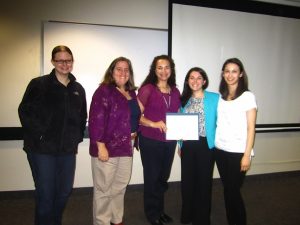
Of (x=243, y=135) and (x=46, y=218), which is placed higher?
(x=243, y=135)

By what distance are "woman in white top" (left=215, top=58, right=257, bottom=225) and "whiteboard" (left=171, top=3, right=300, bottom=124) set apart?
1274 mm

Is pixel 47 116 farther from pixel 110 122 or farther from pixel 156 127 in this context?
pixel 156 127

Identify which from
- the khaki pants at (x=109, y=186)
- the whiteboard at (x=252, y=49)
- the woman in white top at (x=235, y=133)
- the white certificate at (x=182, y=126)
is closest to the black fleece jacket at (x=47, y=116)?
the khaki pants at (x=109, y=186)

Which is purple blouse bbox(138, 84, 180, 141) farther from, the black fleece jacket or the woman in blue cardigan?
the black fleece jacket

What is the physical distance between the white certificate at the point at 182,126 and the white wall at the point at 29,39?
4.52 ft

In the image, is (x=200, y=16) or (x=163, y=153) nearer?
(x=163, y=153)

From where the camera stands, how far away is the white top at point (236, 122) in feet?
7.10

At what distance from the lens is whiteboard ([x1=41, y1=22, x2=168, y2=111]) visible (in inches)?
125

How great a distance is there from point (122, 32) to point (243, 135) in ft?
7.10

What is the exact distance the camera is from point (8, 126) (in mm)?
3141

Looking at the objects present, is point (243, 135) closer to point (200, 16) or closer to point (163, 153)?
point (163, 153)

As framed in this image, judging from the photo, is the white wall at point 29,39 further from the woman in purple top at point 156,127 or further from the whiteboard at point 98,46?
the woman in purple top at point 156,127

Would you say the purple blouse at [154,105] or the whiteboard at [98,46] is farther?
the whiteboard at [98,46]

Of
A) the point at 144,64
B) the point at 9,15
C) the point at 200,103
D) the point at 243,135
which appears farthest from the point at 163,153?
the point at 9,15
